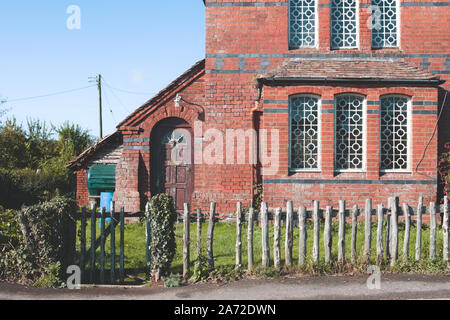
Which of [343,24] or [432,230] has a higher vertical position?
[343,24]

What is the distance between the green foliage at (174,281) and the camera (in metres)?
6.32

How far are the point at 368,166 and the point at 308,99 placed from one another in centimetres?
236

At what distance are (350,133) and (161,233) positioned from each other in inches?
251

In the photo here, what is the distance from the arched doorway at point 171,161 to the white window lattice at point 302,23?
4.18m

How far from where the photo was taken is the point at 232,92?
11.7m

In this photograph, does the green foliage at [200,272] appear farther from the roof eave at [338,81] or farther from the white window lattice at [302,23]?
the white window lattice at [302,23]

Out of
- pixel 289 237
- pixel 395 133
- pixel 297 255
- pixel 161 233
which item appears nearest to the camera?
pixel 161 233

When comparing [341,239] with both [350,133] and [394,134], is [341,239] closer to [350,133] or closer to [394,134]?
[350,133]

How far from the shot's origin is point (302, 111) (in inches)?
422

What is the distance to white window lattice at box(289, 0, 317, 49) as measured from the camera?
11617 mm

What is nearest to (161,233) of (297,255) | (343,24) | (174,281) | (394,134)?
(174,281)
